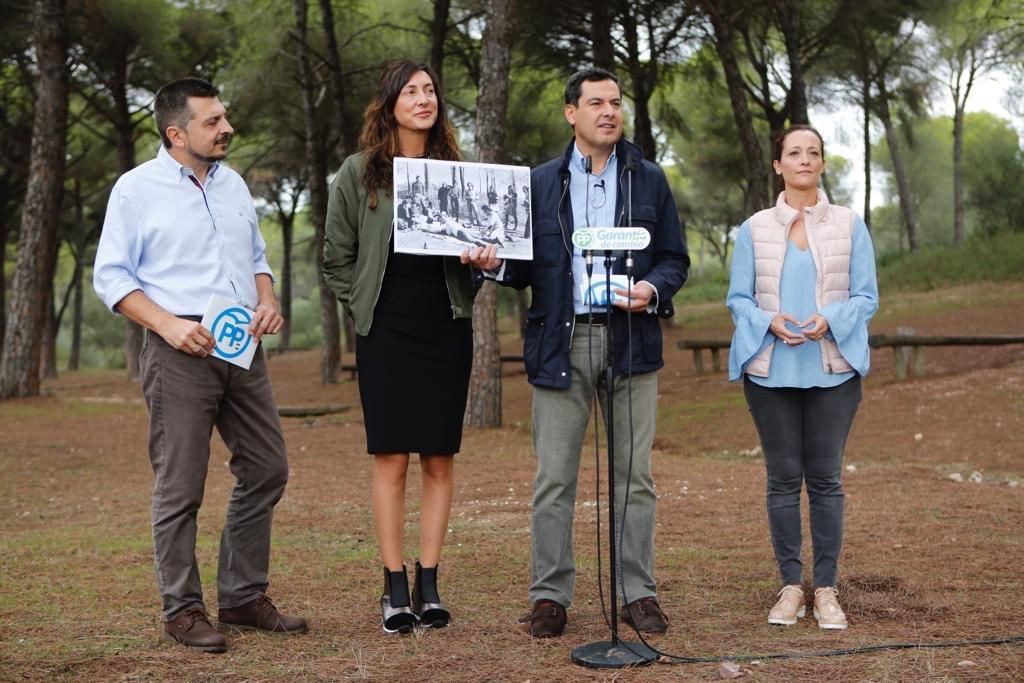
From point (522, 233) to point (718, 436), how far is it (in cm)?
801

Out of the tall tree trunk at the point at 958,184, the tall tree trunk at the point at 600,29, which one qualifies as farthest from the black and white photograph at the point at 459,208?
the tall tree trunk at the point at 958,184

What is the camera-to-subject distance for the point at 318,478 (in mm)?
9289

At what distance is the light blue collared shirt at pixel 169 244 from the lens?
3.94 metres

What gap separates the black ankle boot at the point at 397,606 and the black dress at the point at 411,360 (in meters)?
0.48

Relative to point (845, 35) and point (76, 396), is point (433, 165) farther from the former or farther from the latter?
point (76, 396)

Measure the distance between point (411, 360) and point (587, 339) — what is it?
658 mm

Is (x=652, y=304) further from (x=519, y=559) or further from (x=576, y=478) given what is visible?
(x=519, y=559)

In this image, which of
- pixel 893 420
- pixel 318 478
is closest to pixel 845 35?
pixel 893 420

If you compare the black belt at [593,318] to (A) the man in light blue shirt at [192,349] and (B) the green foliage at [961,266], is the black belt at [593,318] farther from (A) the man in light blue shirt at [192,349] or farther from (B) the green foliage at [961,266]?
(B) the green foliage at [961,266]

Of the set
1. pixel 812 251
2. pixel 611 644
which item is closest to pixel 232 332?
pixel 611 644

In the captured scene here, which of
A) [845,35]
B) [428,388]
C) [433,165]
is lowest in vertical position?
[428,388]

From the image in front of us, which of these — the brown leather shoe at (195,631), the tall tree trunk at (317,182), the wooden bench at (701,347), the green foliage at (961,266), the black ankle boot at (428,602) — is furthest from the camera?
the green foliage at (961,266)

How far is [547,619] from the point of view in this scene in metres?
4.03

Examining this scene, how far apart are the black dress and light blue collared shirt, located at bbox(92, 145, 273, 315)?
20.4 inches
